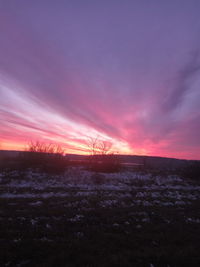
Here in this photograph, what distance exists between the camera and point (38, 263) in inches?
219

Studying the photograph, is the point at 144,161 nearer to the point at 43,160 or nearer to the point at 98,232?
the point at 43,160

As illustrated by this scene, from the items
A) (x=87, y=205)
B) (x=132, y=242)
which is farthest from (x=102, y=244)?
(x=87, y=205)

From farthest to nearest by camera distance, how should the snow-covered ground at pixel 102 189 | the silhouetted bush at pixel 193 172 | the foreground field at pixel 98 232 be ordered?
the silhouetted bush at pixel 193 172 < the snow-covered ground at pixel 102 189 < the foreground field at pixel 98 232

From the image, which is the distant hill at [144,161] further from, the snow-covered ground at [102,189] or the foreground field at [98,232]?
the foreground field at [98,232]

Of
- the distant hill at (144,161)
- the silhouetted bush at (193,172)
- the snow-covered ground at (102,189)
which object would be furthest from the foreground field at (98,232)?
the distant hill at (144,161)

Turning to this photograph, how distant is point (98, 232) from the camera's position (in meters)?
8.02

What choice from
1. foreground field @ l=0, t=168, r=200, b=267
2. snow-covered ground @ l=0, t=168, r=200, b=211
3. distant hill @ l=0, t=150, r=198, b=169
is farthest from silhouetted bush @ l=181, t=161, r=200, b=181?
foreground field @ l=0, t=168, r=200, b=267

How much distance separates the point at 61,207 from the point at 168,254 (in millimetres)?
6795

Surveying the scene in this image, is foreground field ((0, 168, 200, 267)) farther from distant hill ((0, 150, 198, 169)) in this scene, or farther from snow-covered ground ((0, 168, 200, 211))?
distant hill ((0, 150, 198, 169))

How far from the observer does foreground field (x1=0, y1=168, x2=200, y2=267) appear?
19.4 ft

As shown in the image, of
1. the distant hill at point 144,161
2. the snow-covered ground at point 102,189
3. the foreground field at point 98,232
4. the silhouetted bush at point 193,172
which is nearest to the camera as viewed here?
the foreground field at point 98,232

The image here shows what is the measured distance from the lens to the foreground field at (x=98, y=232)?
19.4ft

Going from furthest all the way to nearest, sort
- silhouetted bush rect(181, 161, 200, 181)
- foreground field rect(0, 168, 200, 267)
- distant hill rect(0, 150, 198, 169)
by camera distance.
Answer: distant hill rect(0, 150, 198, 169) → silhouetted bush rect(181, 161, 200, 181) → foreground field rect(0, 168, 200, 267)

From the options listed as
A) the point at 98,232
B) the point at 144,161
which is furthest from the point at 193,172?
the point at 98,232
